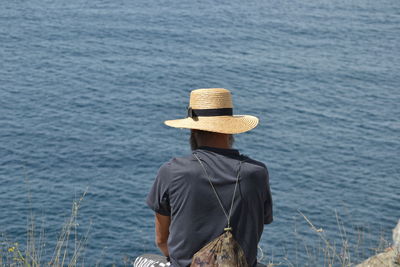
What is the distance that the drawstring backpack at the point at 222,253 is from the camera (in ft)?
14.2

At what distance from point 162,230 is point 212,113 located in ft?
3.01

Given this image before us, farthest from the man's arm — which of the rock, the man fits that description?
the rock

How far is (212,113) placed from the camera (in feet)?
15.9

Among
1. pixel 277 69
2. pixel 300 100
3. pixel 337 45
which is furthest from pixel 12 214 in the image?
pixel 337 45

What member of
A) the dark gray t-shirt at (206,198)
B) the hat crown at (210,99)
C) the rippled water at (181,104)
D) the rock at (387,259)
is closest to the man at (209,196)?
the dark gray t-shirt at (206,198)

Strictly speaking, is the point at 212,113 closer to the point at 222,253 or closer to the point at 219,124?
the point at 219,124

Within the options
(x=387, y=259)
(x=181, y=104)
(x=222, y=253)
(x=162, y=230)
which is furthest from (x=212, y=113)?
(x=181, y=104)

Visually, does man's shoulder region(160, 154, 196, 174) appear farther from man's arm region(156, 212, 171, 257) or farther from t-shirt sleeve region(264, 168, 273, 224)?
t-shirt sleeve region(264, 168, 273, 224)

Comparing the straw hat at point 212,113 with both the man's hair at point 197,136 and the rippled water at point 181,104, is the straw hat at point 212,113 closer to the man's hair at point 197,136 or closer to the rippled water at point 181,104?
the man's hair at point 197,136

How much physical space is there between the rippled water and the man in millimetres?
26628

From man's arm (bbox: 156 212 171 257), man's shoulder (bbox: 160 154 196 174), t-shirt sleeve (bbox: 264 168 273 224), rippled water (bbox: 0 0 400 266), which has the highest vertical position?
man's shoulder (bbox: 160 154 196 174)

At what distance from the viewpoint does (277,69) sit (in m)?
82.9

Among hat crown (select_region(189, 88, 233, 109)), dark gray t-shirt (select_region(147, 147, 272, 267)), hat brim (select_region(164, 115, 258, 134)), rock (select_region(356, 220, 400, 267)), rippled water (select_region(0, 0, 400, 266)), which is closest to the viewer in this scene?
dark gray t-shirt (select_region(147, 147, 272, 267))

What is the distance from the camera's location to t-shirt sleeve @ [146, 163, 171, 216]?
4.46 meters
